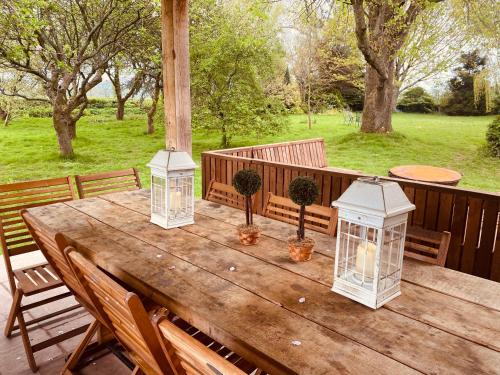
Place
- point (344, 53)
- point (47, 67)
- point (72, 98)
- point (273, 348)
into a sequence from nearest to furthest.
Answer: point (273, 348), point (47, 67), point (72, 98), point (344, 53)

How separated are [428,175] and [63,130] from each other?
642cm

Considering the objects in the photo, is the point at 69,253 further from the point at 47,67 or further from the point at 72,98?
the point at 72,98

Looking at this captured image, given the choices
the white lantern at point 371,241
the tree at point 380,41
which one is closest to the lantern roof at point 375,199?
the white lantern at point 371,241

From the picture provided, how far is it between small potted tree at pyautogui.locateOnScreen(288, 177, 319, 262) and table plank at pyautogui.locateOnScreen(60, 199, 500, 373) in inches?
5.0

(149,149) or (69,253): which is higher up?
(69,253)

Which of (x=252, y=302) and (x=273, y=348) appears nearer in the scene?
(x=273, y=348)

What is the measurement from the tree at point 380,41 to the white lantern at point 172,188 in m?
4.23

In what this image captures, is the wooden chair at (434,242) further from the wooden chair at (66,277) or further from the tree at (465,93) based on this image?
the tree at (465,93)

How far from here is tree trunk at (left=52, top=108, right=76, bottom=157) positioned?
716cm

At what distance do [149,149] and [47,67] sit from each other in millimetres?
3135

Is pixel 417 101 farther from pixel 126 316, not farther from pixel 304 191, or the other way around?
pixel 126 316

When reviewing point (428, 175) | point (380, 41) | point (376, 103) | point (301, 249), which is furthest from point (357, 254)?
point (376, 103)

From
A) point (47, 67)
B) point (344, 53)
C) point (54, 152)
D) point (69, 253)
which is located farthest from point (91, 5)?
point (344, 53)

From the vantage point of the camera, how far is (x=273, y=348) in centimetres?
105
